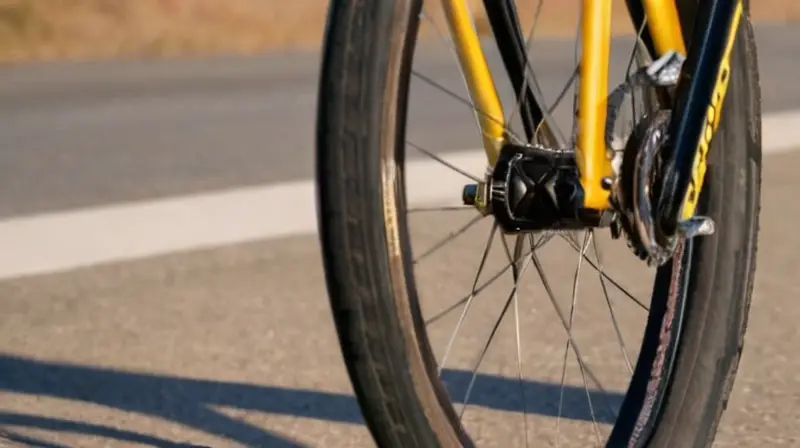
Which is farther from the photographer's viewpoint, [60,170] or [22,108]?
[22,108]

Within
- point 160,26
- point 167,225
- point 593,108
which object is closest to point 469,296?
point 593,108

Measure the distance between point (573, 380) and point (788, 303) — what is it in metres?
1.11

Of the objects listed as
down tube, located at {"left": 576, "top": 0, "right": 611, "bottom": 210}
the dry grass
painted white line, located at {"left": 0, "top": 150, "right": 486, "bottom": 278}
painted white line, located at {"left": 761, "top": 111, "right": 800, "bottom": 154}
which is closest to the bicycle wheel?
down tube, located at {"left": 576, "top": 0, "right": 611, "bottom": 210}

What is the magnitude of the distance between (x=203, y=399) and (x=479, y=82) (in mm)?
1375

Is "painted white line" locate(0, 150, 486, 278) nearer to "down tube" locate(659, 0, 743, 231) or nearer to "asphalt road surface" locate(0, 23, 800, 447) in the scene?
"asphalt road surface" locate(0, 23, 800, 447)

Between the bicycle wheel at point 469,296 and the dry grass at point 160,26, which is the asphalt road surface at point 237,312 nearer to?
the bicycle wheel at point 469,296

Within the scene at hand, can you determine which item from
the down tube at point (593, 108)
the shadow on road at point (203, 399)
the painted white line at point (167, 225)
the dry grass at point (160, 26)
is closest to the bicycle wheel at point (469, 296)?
the shadow on road at point (203, 399)

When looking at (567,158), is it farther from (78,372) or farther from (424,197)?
(424,197)

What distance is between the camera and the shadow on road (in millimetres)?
3309

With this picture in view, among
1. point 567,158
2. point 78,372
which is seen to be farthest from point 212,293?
point 567,158

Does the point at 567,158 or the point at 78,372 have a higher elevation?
the point at 567,158

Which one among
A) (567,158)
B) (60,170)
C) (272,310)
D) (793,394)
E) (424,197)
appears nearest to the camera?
(567,158)

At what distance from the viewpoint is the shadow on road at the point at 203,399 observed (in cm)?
331

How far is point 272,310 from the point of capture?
4484 mm
